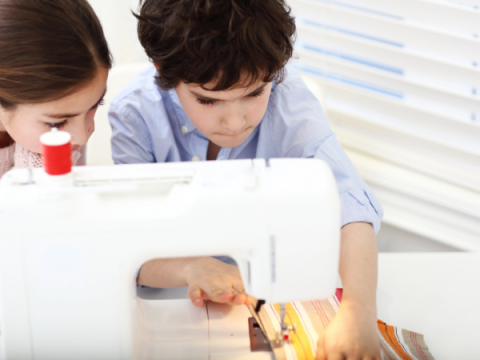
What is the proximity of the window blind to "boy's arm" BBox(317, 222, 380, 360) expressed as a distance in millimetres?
537

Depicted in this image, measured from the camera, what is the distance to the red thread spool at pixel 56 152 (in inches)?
22.7

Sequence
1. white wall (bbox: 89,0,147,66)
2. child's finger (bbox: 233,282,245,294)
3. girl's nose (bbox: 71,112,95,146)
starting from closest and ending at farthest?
child's finger (bbox: 233,282,245,294)
girl's nose (bbox: 71,112,95,146)
white wall (bbox: 89,0,147,66)

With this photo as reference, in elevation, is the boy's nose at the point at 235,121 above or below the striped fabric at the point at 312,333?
above

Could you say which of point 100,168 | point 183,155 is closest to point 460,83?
point 183,155

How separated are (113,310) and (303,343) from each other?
10.6 inches

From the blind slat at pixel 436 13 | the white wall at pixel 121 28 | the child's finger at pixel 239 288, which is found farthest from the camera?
the white wall at pixel 121 28

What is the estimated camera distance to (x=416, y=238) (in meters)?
1.49

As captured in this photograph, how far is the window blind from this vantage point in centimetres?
125

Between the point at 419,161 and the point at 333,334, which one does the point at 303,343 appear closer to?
the point at 333,334

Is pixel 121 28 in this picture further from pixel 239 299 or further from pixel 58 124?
pixel 239 299

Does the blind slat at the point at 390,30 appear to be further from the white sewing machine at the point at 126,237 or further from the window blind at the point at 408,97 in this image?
the white sewing machine at the point at 126,237

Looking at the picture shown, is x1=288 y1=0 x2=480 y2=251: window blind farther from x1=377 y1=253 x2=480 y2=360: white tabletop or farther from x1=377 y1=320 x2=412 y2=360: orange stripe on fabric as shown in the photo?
x1=377 y1=320 x2=412 y2=360: orange stripe on fabric

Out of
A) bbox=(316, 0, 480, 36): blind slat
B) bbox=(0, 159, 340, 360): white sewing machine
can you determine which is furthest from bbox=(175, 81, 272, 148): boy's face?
bbox=(316, 0, 480, 36): blind slat

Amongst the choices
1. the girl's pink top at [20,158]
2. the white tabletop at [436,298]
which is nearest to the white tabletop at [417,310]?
the white tabletop at [436,298]
